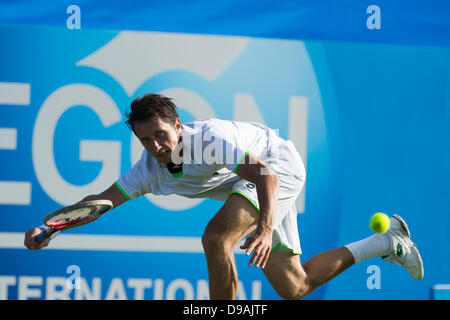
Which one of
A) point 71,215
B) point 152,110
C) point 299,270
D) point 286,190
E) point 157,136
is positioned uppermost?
point 152,110

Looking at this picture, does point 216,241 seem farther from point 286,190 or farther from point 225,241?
point 286,190

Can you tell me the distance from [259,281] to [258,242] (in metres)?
1.58

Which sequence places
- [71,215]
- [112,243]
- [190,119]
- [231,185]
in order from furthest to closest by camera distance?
[190,119]
[112,243]
[231,185]
[71,215]

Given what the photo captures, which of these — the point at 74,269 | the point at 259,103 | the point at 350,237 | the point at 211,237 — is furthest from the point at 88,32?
the point at 350,237

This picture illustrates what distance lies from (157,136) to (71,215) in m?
0.63

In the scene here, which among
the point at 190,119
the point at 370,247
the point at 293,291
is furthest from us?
the point at 190,119

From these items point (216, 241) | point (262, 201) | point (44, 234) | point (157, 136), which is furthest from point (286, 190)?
point (44, 234)

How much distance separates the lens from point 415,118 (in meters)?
4.67

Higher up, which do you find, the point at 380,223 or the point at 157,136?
the point at 157,136

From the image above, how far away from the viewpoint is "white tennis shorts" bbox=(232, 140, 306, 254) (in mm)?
3455

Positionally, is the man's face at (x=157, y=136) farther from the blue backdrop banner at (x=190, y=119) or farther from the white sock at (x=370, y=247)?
the white sock at (x=370, y=247)

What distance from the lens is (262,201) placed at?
3.04 meters

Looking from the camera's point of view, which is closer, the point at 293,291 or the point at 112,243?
the point at 293,291

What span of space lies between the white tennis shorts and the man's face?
415 mm
